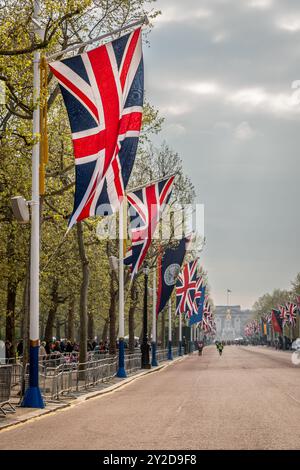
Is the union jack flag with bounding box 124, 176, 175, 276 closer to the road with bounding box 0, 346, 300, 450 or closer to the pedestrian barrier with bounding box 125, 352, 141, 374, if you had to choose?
the road with bounding box 0, 346, 300, 450

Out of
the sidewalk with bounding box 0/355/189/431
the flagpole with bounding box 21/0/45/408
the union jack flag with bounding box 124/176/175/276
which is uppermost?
the union jack flag with bounding box 124/176/175/276

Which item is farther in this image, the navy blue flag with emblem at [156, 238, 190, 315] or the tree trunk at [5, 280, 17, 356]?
the navy blue flag with emblem at [156, 238, 190, 315]

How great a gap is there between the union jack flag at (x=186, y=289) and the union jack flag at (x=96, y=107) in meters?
40.8

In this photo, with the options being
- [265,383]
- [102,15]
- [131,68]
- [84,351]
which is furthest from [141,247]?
[131,68]

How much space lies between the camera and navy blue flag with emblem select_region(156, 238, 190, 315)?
47.2 meters

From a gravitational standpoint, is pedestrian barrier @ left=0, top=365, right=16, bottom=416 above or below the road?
above

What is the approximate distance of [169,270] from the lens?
47281 millimetres

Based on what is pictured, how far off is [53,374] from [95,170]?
25.5 ft

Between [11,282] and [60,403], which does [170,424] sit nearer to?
[60,403]

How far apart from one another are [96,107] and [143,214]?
14413mm

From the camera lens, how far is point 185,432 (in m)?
15.0

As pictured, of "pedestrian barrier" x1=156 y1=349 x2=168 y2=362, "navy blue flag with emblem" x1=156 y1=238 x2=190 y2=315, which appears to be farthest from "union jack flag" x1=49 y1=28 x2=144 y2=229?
"pedestrian barrier" x1=156 y1=349 x2=168 y2=362

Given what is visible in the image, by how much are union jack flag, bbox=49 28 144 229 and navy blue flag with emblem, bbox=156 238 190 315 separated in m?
25.9

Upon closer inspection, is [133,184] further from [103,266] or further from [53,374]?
[53,374]
